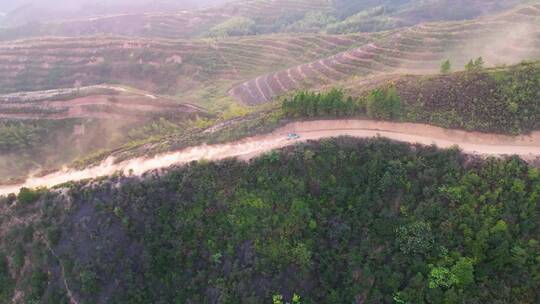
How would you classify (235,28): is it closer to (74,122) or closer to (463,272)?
(74,122)

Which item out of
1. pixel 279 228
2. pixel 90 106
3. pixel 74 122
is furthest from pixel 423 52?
pixel 74 122

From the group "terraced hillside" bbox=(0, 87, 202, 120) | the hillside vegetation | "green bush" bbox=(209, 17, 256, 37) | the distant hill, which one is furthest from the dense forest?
"green bush" bbox=(209, 17, 256, 37)

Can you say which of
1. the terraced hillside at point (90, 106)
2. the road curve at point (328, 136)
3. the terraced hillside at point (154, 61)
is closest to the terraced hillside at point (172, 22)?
the terraced hillside at point (154, 61)

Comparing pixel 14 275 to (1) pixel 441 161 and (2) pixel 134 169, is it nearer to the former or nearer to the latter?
(2) pixel 134 169

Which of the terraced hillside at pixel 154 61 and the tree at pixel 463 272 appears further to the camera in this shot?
the terraced hillside at pixel 154 61

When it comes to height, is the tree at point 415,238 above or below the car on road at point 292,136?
below

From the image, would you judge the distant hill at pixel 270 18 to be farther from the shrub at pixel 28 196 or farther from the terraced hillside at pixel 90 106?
the shrub at pixel 28 196

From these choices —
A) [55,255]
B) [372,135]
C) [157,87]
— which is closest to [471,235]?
[372,135]
